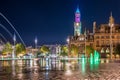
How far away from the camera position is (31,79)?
1449 inches

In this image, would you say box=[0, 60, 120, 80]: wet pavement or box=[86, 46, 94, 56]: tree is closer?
box=[0, 60, 120, 80]: wet pavement

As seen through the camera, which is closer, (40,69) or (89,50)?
(40,69)

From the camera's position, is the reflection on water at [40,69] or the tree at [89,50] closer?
the reflection on water at [40,69]

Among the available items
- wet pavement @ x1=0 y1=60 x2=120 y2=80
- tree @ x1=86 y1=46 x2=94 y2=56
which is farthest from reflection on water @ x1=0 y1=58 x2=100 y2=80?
tree @ x1=86 y1=46 x2=94 y2=56

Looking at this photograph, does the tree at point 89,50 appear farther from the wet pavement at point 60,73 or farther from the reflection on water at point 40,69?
the wet pavement at point 60,73

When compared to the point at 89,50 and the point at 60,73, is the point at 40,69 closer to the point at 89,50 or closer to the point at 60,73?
the point at 60,73

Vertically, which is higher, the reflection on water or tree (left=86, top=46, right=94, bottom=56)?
tree (left=86, top=46, right=94, bottom=56)

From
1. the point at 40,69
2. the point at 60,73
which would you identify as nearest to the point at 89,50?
the point at 40,69

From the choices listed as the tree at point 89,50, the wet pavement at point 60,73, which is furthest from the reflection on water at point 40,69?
the tree at point 89,50

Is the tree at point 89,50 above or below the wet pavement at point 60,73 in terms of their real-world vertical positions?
above

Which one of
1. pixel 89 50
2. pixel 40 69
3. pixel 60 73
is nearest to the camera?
pixel 60 73

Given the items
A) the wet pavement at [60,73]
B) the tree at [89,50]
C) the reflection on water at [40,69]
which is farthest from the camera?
the tree at [89,50]

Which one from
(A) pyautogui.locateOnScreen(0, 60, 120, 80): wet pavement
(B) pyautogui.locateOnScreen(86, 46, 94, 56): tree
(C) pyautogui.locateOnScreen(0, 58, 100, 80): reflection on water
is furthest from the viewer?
(B) pyautogui.locateOnScreen(86, 46, 94, 56): tree

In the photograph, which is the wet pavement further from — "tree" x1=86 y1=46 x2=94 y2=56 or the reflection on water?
"tree" x1=86 y1=46 x2=94 y2=56
